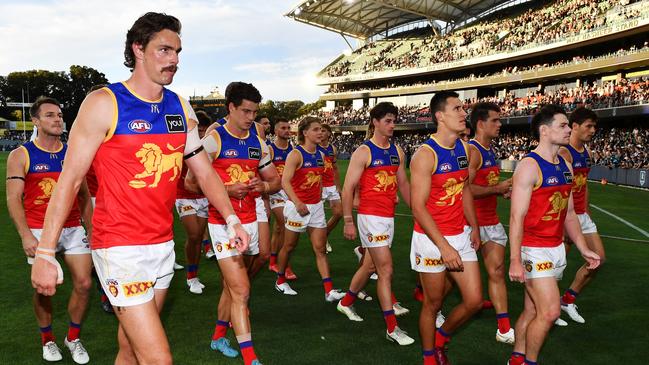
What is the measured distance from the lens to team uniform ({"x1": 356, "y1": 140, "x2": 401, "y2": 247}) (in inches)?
245

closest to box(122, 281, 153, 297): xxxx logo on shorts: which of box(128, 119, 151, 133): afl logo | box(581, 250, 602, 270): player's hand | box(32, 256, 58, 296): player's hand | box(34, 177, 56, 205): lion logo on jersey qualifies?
box(32, 256, 58, 296): player's hand

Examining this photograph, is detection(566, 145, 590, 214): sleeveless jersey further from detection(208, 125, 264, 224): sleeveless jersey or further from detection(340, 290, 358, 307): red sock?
detection(208, 125, 264, 224): sleeveless jersey

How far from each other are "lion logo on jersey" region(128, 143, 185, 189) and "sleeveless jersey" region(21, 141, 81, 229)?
103 inches

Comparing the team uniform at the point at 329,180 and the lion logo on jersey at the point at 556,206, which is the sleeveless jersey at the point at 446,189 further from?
the team uniform at the point at 329,180

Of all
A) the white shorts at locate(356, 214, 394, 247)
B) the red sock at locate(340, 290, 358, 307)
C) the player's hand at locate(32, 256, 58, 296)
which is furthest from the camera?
the red sock at locate(340, 290, 358, 307)

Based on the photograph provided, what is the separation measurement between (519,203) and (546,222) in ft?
1.39

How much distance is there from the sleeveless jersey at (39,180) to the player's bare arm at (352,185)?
2.93 metres

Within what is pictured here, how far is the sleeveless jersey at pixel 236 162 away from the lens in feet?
17.8

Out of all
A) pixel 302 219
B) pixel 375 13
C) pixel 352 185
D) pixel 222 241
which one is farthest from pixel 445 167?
pixel 375 13

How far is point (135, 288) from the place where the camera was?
9.94ft

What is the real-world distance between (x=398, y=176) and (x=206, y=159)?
11.6ft

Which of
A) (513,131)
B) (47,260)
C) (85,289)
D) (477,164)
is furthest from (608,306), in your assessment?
(513,131)

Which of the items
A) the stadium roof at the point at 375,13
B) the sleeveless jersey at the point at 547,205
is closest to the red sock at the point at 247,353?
the sleeveless jersey at the point at 547,205

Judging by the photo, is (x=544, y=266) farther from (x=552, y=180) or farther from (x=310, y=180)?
(x=310, y=180)
